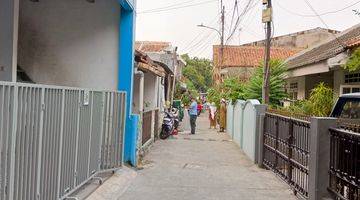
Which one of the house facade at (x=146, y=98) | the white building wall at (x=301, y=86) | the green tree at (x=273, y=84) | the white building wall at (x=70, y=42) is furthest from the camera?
the white building wall at (x=301, y=86)

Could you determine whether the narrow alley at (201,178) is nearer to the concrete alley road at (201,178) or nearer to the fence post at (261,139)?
the concrete alley road at (201,178)

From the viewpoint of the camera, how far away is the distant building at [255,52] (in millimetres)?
41562

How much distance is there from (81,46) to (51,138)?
592cm

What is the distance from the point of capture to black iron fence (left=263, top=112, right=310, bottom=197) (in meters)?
8.15

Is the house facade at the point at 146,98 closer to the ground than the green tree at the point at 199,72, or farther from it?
closer to the ground

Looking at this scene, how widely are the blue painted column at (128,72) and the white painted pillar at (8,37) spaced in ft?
7.72

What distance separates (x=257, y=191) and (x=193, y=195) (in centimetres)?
131

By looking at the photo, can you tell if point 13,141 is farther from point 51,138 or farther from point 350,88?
point 350,88

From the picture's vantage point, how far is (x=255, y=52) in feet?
151

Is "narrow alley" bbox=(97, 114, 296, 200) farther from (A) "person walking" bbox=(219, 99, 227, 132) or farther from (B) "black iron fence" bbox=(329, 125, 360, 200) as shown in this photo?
(A) "person walking" bbox=(219, 99, 227, 132)

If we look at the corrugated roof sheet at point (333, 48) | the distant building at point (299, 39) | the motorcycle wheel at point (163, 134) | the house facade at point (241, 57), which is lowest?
the motorcycle wheel at point (163, 134)

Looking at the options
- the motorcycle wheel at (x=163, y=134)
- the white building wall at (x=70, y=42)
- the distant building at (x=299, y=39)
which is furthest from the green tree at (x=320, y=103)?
the distant building at (x=299, y=39)

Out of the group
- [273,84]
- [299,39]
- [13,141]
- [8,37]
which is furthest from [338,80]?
[299,39]

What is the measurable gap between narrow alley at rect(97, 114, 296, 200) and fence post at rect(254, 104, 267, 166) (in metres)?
0.29
